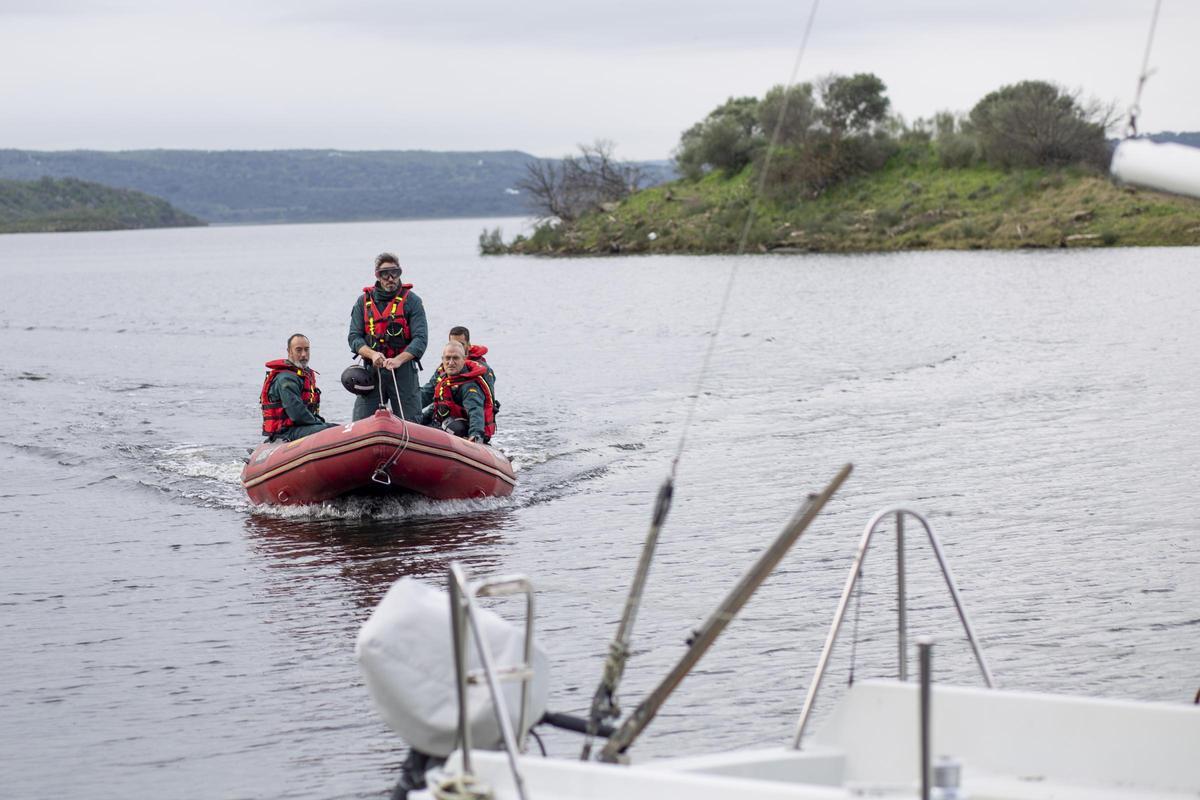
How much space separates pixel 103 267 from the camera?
9306 centimetres

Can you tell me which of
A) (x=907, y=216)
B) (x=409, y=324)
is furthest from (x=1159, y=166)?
(x=907, y=216)

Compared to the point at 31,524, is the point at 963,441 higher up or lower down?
higher up

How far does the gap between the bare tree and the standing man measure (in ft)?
208

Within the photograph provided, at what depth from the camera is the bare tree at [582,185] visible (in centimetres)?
7838

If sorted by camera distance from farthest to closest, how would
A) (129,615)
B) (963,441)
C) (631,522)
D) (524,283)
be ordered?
(524,283), (963,441), (631,522), (129,615)

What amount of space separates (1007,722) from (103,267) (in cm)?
9388

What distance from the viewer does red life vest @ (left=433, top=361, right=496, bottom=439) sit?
14.6 meters

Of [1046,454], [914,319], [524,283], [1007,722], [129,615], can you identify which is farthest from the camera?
[524,283]

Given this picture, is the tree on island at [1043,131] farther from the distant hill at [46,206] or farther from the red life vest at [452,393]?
the distant hill at [46,206]

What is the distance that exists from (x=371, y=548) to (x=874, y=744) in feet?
26.3

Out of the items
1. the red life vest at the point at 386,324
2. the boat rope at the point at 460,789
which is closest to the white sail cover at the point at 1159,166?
the boat rope at the point at 460,789

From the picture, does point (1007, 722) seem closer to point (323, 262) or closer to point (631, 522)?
point (631, 522)

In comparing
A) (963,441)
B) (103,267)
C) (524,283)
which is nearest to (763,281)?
(524,283)

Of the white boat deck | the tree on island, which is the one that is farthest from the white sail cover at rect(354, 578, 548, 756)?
the tree on island
